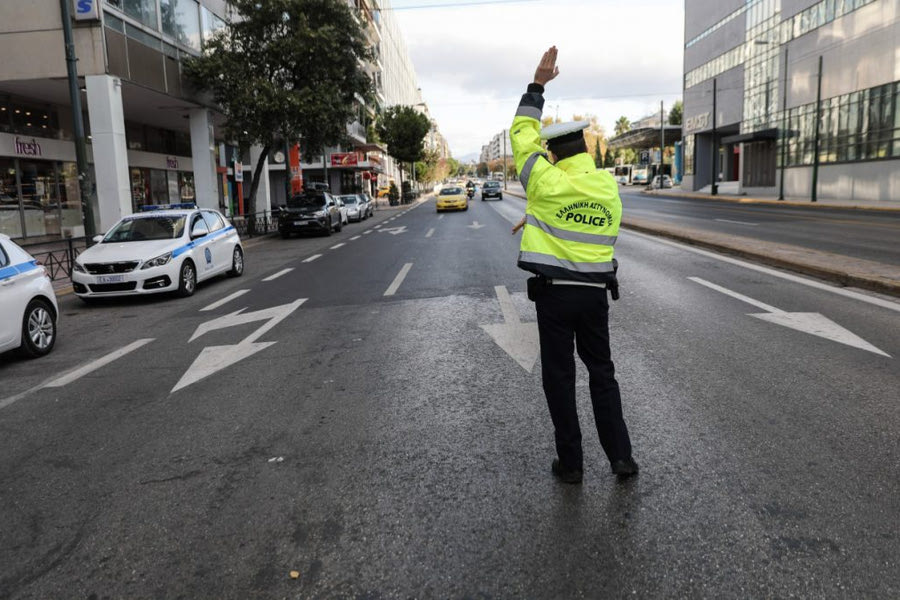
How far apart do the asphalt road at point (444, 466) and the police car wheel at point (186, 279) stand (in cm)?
339

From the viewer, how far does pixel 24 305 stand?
725cm

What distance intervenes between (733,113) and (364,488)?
61.0 m

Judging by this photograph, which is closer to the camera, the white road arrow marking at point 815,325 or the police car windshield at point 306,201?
the white road arrow marking at point 815,325

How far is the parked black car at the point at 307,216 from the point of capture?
24.7m

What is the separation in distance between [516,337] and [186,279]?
6652 millimetres

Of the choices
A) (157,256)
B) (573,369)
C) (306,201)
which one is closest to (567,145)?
(573,369)

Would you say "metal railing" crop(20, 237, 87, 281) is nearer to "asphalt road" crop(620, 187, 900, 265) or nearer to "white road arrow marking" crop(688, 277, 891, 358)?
"white road arrow marking" crop(688, 277, 891, 358)

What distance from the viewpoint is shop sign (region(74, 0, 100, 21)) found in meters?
18.1

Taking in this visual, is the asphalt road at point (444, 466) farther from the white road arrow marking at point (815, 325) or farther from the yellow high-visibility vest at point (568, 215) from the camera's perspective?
the yellow high-visibility vest at point (568, 215)

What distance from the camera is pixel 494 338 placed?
7176mm

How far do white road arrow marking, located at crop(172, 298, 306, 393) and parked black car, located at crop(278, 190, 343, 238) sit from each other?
595 inches

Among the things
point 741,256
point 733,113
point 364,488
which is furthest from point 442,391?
point 733,113

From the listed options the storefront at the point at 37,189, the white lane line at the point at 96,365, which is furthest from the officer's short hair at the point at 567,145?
the storefront at the point at 37,189

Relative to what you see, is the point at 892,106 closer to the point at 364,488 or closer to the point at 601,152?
the point at 364,488
